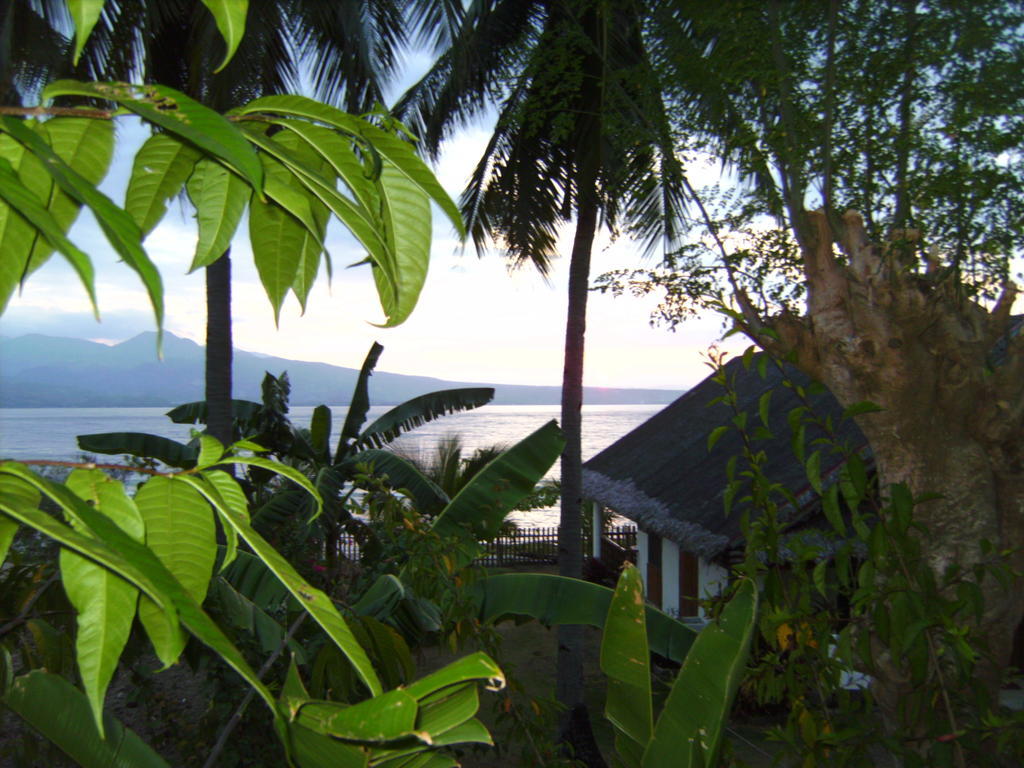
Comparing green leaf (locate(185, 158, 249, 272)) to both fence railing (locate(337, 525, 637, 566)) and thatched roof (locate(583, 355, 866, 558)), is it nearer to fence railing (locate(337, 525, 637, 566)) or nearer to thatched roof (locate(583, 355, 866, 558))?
thatched roof (locate(583, 355, 866, 558))

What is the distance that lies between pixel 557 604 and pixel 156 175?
4329 millimetres

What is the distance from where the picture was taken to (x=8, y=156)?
87 centimetres

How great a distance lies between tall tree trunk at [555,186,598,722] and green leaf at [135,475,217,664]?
10.2 metres

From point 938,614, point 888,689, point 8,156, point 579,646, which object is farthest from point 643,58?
point 8,156

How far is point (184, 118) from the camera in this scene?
0.66 m

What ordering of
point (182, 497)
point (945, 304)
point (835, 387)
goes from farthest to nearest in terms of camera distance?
1. point (835, 387)
2. point (945, 304)
3. point (182, 497)

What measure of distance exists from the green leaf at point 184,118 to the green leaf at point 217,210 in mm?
209

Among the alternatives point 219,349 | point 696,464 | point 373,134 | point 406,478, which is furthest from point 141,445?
point 696,464

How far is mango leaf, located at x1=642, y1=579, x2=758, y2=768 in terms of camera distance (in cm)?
219

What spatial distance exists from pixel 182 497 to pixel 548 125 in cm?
1275

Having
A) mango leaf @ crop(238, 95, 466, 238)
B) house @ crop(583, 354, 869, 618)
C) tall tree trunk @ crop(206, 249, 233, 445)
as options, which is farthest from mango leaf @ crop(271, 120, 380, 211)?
house @ crop(583, 354, 869, 618)

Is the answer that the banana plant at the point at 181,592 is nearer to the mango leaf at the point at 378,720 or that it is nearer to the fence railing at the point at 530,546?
the mango leaf at the point at 378,720

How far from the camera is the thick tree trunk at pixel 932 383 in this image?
173 inches

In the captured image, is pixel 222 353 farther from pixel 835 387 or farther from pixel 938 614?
pixel 938 614
